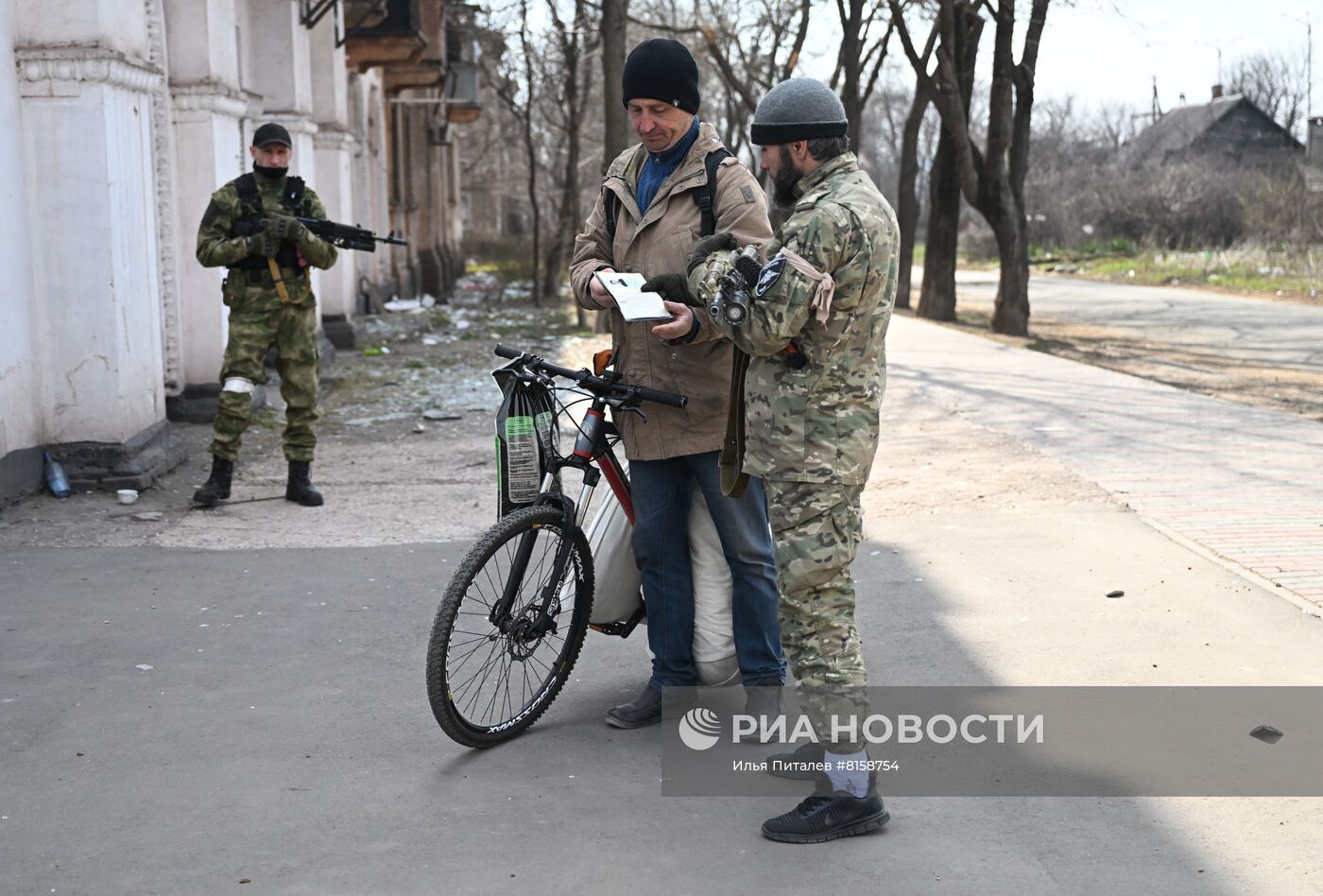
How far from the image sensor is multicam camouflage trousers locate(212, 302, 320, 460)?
25.3ft

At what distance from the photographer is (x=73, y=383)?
8.19 meters

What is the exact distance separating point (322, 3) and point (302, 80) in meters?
0.81

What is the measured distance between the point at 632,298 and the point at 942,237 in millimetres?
23057

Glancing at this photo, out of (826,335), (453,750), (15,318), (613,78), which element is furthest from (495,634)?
(613,78)

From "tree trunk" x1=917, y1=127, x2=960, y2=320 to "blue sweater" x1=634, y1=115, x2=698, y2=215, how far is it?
22.0 meters

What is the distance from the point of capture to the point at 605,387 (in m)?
4.27

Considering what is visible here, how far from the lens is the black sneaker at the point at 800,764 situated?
405cm

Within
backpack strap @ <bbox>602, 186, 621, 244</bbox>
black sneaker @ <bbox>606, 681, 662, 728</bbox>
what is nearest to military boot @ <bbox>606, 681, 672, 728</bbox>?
black sneaker @ <bbox>606, 681, 662, 728</bbox>

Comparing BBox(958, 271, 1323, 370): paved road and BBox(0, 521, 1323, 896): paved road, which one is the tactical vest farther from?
BBox(958, 271, 1323, 370): paved road

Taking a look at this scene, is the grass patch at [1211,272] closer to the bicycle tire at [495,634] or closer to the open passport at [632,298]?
the bicycle tire at [495,634]

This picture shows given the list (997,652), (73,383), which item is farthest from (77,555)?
(997,652)

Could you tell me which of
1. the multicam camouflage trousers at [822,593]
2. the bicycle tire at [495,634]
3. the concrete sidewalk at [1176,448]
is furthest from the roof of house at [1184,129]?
the multicam camouflage trousers at [822,593]

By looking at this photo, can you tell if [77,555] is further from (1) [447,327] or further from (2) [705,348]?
(1) [447,327]

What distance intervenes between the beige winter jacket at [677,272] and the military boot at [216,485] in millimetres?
4072
